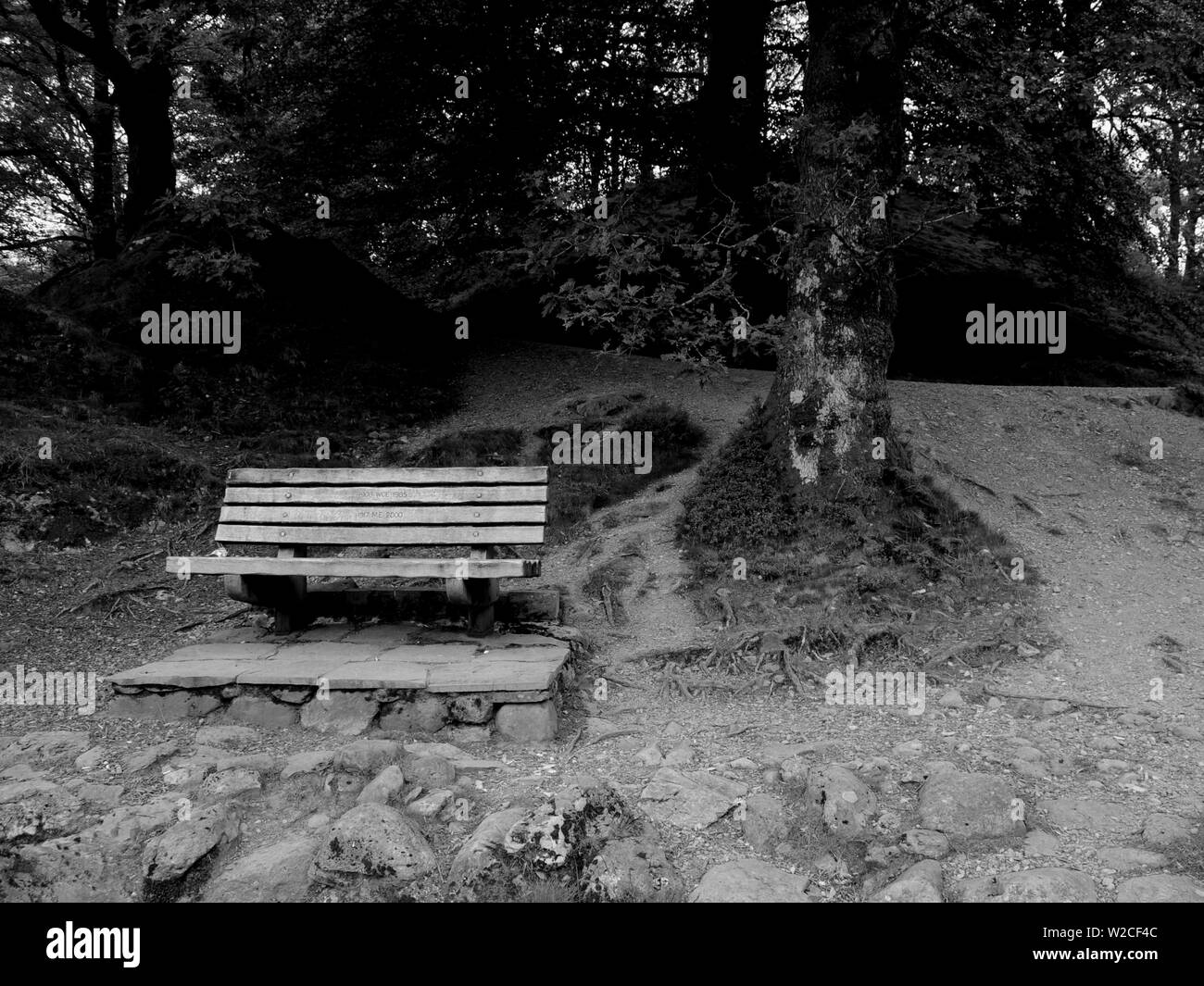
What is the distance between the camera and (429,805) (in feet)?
14.3

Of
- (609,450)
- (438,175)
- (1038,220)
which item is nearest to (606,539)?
(609,450)

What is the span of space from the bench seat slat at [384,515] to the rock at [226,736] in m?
1.56

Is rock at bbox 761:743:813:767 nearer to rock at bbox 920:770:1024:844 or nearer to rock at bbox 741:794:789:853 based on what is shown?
rock at bbox 741:794:789:853

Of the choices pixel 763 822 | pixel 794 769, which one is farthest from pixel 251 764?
pixel 794 769

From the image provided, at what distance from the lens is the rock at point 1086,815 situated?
4113 millimetres

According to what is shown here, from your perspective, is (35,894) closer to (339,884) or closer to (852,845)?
(339,884)

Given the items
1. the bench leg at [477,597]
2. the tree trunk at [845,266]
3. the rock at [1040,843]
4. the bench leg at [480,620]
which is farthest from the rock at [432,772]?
the tree trunk at [845,266]

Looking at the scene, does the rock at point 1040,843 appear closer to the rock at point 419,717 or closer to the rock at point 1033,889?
the rock at point 1033,889

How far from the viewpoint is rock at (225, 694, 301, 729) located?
5.39m

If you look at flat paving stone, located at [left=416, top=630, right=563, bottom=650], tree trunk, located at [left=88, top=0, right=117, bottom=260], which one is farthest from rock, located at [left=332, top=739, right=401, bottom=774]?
tree trunk, located at [left=88, top=0, right=117, bottom=260]

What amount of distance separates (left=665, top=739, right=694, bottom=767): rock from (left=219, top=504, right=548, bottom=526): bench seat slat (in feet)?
5.80

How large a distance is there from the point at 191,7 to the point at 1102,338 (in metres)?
13.3

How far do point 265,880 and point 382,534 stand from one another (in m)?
2.72

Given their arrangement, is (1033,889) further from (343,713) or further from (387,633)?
(387,633)
